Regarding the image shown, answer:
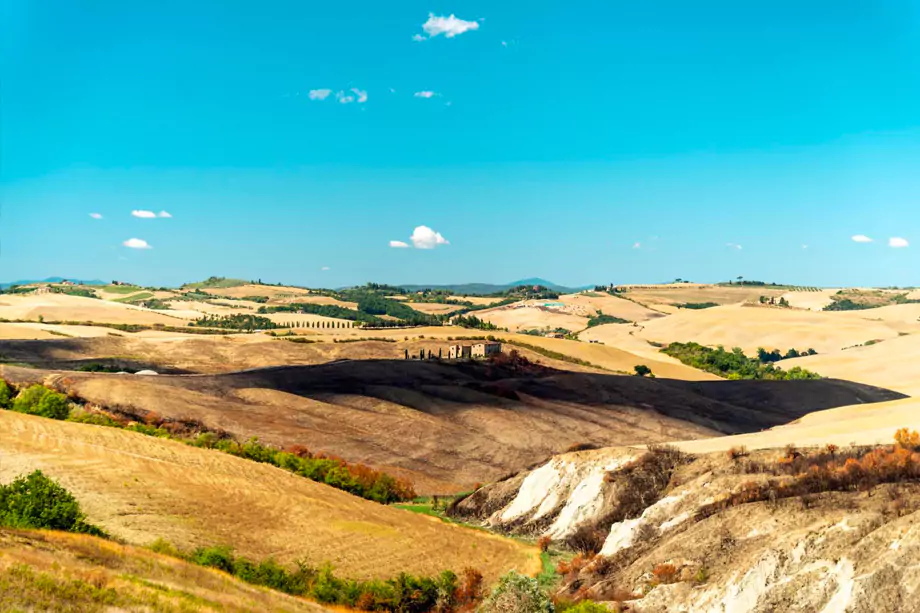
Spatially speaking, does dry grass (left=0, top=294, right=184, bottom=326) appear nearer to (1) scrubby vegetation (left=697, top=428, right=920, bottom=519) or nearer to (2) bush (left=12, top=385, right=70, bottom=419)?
(2) bush (left=12, top=385, right=70, bottom=419)

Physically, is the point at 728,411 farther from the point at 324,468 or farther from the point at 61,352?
the point at 61,352

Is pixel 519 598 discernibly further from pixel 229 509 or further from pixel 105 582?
pixel 229 509

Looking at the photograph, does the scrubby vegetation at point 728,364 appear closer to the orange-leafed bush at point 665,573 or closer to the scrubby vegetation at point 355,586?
the scrubby vegetation at point 355,586

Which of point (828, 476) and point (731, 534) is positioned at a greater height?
point (828, 476)

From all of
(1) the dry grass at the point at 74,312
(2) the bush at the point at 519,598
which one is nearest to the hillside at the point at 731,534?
(2) the bush at the point at 519,598

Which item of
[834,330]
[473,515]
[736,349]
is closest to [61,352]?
[473,515]

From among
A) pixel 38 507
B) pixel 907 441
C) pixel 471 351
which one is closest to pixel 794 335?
pixel 471 351
